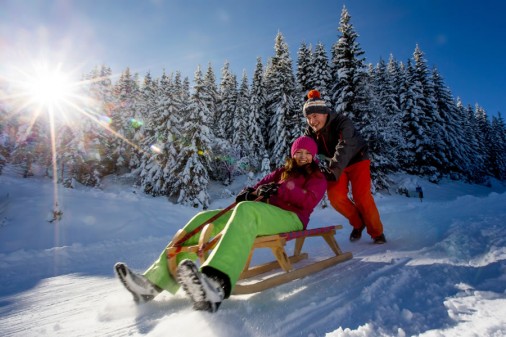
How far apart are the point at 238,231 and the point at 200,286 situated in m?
0.52

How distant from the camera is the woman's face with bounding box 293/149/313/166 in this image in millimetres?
3562

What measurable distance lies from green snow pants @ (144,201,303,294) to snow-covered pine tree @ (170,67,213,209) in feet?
64.4

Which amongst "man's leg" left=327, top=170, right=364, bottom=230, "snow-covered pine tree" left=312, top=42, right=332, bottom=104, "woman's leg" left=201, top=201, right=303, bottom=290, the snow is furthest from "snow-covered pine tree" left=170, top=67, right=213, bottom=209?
"woman's leg" left=201, top=201, right=303, bottom=290

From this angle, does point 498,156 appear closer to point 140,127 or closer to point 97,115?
point 140,127

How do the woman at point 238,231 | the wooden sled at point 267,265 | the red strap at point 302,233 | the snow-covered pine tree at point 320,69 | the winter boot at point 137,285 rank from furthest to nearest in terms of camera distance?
the snow-covered pine tree at point 320,69
the red strap at point 302,233
the wooden sled at point 267,265
the winter boot at point 137,285
the woman at point 238,231

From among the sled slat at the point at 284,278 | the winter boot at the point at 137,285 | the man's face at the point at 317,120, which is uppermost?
the man's face at the point at 317,120

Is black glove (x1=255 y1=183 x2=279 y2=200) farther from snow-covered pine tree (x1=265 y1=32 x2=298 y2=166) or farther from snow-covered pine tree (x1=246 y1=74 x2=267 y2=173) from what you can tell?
snow-covered pine tree (x1=246 y1=74 x2=267 y2=173)

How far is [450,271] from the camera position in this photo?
2.66 metres

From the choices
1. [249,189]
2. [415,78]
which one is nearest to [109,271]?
[249,189]

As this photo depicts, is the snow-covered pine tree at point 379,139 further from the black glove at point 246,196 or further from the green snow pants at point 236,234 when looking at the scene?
the green snow pants at point 236,234

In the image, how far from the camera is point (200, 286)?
189 cm

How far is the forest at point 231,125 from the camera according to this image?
71.9 ft

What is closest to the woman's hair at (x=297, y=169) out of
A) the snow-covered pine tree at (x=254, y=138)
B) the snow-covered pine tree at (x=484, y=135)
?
the snow-covered pine tree at (x=254, y=138)

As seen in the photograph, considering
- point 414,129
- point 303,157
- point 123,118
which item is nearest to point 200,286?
point 303,157
